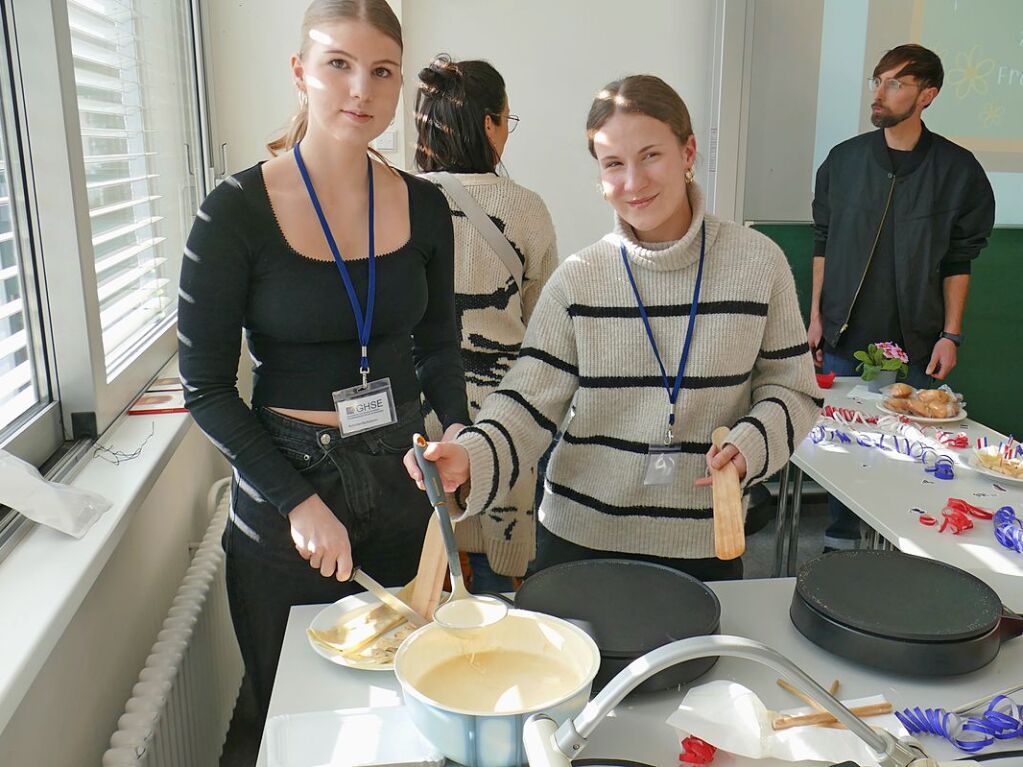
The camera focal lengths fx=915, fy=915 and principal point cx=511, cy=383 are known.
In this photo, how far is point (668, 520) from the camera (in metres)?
1.48

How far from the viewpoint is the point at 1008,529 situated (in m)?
1.70

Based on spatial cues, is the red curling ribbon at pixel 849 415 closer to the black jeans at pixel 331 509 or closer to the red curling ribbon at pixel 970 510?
the red curling ribbon at pixel 970 510

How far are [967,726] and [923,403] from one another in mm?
1670

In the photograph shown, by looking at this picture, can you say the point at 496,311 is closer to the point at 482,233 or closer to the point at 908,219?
the point at 482,233

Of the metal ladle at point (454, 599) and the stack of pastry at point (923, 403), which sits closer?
the metal ladle at point (454, 599)

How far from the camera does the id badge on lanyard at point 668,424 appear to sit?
1.45 meters

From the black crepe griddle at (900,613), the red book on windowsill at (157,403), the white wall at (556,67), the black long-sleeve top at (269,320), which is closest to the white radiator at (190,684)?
the red book on windowsill at (157,403)

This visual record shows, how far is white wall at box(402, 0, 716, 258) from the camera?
11.5 feet

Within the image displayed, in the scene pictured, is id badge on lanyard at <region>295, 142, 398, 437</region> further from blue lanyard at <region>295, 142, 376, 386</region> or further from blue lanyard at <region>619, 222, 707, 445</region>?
blue lanyard at <region>619, 222, 707, 445</region>

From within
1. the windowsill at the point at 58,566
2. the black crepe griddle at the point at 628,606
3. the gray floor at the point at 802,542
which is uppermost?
the windowsill at the point at 58,566

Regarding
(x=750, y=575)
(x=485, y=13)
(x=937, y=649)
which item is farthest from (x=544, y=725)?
(x=485, y=13)

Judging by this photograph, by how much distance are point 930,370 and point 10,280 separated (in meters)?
2.88

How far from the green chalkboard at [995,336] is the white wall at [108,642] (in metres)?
2.85

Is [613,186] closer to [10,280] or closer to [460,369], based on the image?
[460,369]
